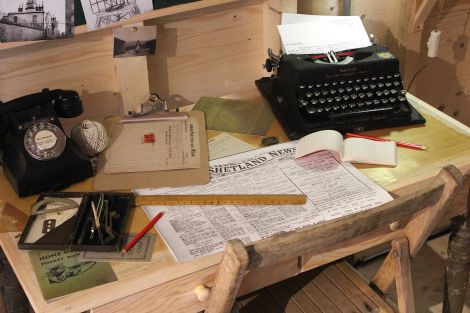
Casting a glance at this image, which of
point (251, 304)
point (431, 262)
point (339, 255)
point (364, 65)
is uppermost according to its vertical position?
point (364, 65)

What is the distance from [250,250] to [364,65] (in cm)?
82

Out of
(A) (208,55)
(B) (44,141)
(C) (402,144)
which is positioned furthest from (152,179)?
(C) (402,144)

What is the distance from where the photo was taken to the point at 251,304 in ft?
5.02

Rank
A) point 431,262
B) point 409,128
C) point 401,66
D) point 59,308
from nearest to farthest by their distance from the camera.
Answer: point 59,308
point 409,128
point 401,66
point 431,262

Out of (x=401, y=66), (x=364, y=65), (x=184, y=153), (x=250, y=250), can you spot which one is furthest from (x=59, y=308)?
(x=401, y=66)

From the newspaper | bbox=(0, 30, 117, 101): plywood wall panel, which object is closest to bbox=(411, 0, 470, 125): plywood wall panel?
the newspaper

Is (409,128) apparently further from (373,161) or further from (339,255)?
(339,255)

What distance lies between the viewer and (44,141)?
138cm

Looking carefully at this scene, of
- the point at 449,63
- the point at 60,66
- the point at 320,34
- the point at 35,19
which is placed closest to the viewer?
the point at 35,19

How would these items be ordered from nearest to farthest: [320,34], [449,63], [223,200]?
[223,200]
[320,34]
[449,63]

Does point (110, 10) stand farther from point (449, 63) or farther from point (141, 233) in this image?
point (449, 63)

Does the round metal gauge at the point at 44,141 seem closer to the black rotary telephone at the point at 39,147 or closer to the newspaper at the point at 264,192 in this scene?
the black rotary telephone at the point at 39,147

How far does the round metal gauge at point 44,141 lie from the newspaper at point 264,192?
210mm

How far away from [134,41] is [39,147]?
410 mm
